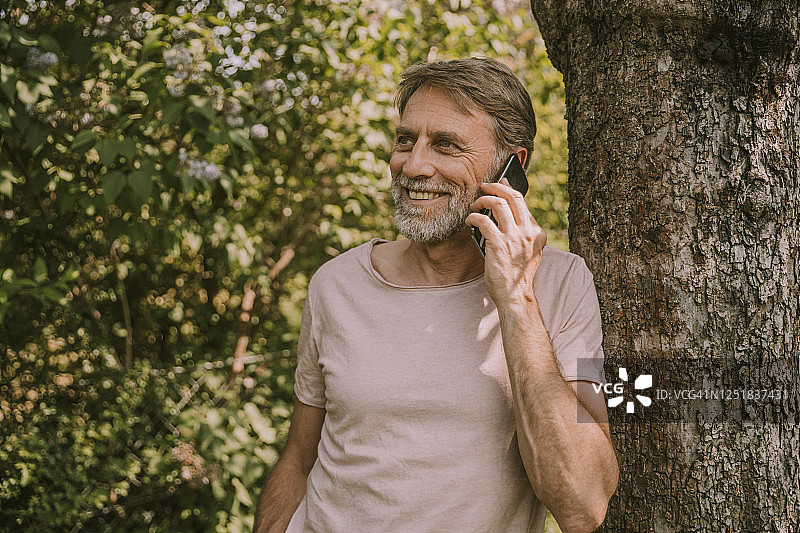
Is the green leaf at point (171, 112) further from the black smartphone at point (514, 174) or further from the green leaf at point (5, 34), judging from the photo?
the black smartphone at point (514, 174)

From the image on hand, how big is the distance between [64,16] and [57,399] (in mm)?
1715

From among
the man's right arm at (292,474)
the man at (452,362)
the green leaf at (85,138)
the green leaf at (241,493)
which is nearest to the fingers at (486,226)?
the man at (452,362)

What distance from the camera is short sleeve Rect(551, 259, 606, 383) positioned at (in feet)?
5.02

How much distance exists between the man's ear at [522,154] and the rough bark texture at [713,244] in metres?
0.26

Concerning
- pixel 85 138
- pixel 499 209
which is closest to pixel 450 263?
pixel 499 209

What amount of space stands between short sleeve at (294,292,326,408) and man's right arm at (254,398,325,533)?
0.03m

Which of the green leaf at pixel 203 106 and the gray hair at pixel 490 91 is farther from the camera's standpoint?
the green leaf at pixel 203 106

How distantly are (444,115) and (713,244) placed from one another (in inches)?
28.8

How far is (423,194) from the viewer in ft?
5.87

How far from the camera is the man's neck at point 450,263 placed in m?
1.83

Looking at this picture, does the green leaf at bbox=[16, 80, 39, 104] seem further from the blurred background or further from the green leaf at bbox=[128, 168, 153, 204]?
the green leaf at bbox=[128, 168, 153, 204]

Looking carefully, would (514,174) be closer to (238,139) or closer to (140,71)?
(238,139)

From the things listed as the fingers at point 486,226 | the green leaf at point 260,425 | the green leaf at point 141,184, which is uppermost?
the fingers at point 486,226

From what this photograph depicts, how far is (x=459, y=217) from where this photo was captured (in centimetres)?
177
